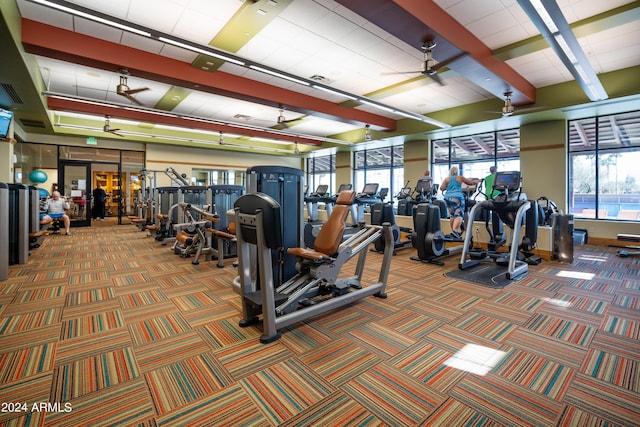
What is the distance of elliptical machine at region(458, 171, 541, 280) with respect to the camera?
4297mm

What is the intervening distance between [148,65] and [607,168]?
33.9 ft

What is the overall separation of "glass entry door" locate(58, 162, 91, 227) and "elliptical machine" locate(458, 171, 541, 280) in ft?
39.4

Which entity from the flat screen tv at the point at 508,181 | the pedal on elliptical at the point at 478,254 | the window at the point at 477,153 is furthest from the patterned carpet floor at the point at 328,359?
the window at the point at 477,153

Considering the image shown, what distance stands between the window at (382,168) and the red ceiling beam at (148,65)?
197 inches

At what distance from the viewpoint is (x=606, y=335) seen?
99.1 inches

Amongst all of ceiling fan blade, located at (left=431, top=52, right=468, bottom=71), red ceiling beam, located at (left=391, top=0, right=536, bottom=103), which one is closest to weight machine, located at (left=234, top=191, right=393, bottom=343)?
red ceiling beam, located at (left=391, top=0, right=536, bottom=103)

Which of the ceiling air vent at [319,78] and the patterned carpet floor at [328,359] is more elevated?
the ceiling air vent at [319,78]

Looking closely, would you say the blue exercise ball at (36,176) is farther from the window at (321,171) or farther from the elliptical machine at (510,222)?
the elliptical machine at (510,222)

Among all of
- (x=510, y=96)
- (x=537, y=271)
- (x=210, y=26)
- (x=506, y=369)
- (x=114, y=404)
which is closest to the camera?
(x=114, y=404)

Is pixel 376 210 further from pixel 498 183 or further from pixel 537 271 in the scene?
pixel 537 271

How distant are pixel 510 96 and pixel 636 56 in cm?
190

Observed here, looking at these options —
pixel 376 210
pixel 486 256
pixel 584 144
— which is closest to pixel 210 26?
pixel 376 210

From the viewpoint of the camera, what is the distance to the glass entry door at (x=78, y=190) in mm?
10492

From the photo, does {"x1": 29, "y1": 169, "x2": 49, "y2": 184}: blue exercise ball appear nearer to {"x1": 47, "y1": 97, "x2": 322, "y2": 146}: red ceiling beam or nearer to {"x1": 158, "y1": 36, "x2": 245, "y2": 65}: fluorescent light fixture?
{"x1": 47, "y1": 97, "x2": 322, "y2": 146}: red ceiling beam
